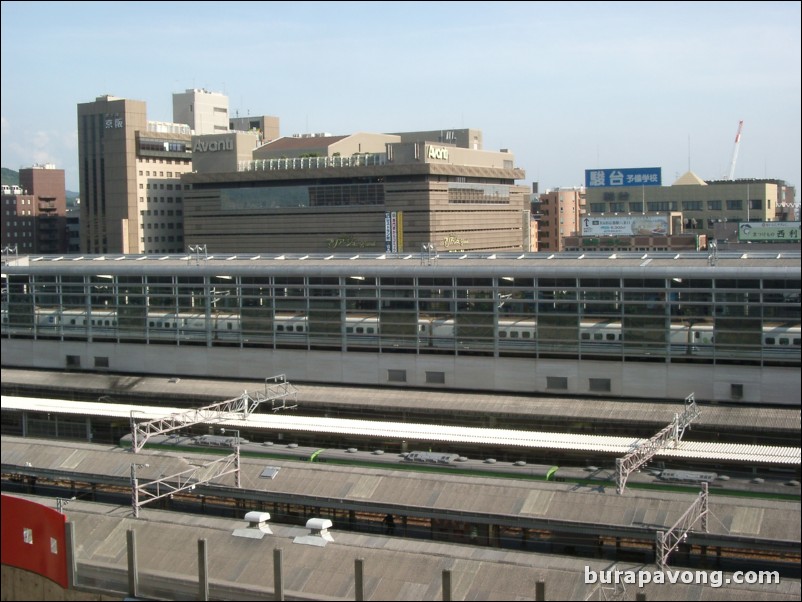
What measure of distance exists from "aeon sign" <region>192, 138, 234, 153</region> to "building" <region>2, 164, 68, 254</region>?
1029 inches

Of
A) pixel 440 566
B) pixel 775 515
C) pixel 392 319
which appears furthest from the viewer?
pixel 392 319

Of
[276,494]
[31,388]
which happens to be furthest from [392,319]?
[31,388]

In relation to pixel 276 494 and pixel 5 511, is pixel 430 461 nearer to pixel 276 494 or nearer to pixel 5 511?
pixel 276 494

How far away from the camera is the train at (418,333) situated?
29.0 meters

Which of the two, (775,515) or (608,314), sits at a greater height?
(608,314)

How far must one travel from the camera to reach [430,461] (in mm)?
24828

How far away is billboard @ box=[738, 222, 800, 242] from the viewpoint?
70.4 metres

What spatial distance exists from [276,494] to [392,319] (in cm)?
1024

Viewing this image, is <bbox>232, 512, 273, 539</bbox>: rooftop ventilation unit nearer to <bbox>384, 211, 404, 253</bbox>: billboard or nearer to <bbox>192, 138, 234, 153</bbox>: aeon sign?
<bbox>384, 211, 404, 253</bbox>: billboard

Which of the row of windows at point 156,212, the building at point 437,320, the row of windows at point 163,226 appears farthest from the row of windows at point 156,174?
the building at point 437,320

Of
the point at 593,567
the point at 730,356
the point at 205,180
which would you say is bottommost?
the point at 593,567

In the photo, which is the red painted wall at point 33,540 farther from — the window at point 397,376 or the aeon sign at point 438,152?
the aeon sign at point 438,152

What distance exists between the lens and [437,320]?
1265 inches

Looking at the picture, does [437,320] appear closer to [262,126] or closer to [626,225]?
[626,225]
